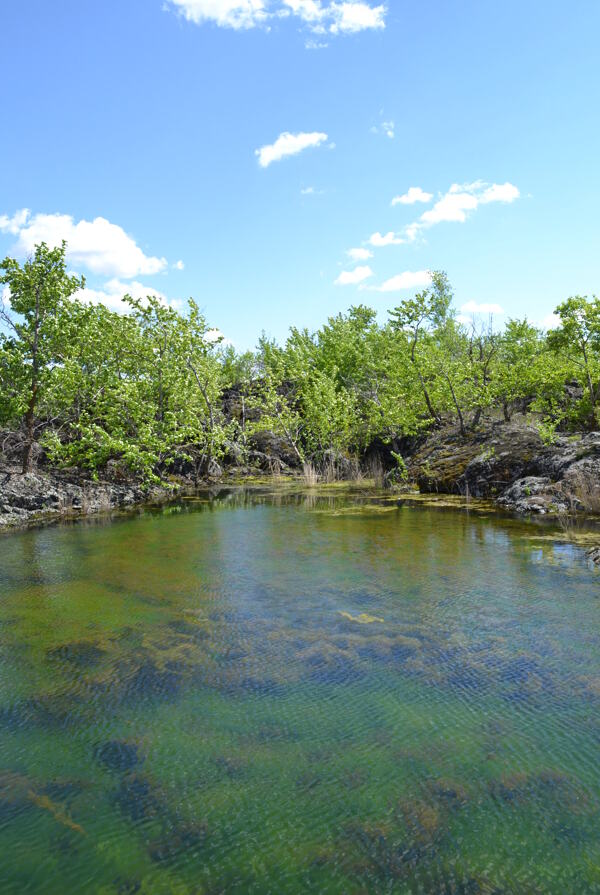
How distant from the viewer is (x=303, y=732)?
4344mm

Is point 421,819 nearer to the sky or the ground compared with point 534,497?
nearer to the ground

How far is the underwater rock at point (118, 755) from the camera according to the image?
13.0 ft

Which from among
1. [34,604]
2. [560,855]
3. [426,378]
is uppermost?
[426,378]

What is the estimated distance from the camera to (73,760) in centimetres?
402

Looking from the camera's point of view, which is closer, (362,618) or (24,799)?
(24,799)

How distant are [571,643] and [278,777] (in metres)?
3.74

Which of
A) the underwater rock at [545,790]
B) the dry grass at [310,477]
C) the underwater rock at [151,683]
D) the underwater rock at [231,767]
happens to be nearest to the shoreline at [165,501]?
the dry grass at [310,477]

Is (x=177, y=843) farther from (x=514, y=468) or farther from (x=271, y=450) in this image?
(x=271, y=450)

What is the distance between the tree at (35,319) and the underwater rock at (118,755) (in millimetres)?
14466

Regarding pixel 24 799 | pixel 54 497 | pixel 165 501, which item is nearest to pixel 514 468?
pixel 165 501

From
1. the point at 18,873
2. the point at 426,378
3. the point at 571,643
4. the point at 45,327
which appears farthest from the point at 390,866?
the point at 426,378

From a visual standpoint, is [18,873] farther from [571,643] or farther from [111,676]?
[571,643]

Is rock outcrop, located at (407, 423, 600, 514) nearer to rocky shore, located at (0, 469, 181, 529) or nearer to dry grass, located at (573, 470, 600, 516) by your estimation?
dry grass, located at (573, 470, 600, 516)

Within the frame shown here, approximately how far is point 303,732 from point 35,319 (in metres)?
15.7
